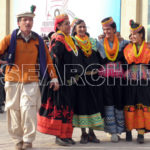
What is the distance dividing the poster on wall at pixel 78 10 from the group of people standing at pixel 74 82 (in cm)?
571

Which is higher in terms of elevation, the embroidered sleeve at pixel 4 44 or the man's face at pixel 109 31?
the man's face at pixel 109 31

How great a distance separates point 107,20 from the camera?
5.82 meters

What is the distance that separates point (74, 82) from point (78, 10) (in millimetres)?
7520

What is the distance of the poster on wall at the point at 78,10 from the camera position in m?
11.8

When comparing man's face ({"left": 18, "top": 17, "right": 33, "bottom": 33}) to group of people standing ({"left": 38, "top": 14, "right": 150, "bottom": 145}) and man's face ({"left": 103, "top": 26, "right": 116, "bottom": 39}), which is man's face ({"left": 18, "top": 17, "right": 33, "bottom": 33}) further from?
man's face ({"left": 103, "top": 26, "right": 116, "bottom": 39})

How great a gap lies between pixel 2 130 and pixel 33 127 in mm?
1970

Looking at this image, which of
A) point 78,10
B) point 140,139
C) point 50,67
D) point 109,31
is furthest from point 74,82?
point 78,10

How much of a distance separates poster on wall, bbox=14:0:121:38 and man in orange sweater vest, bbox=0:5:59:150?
6.66 m

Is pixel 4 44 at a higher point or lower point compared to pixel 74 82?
higher

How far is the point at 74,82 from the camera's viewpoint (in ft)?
18.4

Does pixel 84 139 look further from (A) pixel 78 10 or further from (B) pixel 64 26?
(A) pixel 78 10

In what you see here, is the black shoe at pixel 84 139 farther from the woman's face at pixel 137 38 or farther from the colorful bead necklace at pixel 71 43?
the woman's face at pixel 137 38

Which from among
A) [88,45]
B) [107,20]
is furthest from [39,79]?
[107,20]

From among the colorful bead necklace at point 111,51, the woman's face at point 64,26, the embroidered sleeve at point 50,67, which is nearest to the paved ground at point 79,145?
the embroidered sleeve at point 50,67
